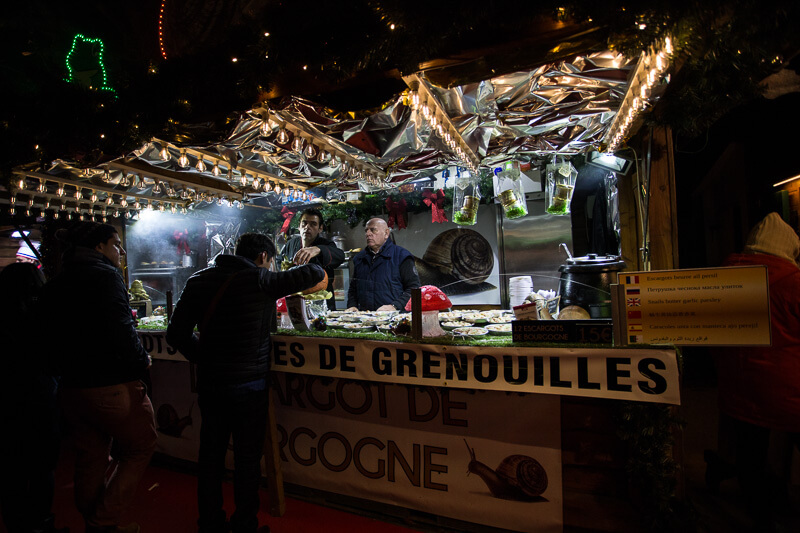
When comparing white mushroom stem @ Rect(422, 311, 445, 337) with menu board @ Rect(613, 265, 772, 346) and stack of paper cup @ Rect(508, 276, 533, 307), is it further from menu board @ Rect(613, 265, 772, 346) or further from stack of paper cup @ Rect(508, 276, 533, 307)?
stack of paper cup @ Rect(508, 276, 533, 307)

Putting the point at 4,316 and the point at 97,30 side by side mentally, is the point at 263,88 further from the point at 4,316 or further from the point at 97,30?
the point at 97,30

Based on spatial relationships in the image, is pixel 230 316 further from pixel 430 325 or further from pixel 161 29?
pixel 161 29

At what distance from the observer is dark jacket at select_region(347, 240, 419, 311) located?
4.84m

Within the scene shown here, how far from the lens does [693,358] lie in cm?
632

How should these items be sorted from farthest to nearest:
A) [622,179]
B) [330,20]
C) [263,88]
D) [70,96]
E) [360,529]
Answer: [622,179] → [70,96] → [360,529] → [263,88] → [330,20]

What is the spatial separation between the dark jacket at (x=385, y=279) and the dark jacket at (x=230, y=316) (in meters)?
2.29

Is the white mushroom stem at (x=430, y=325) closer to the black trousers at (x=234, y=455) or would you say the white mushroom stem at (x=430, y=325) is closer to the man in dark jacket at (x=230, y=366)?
the man in dark jacket at (x=230, y=366)

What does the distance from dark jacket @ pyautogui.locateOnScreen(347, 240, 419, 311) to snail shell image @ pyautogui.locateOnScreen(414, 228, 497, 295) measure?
1.57 metres

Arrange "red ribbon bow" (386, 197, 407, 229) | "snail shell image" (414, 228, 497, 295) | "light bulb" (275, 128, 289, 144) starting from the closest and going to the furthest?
"light bulb" (275, 128, 289, 144)
"red ribbon bow" (386, 197, 407, 229)
"snail shell image" (414, 228, 497, 295)

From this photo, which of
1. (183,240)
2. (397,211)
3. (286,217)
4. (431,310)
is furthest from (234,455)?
(183,240)

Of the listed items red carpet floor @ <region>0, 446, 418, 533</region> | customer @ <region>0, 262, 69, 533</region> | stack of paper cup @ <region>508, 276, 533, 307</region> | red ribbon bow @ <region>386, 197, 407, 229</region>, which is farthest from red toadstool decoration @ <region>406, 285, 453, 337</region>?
red ribbon bow @ <region>386, 197, 407, 229</region>

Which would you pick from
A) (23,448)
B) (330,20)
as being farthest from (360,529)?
(330,20)

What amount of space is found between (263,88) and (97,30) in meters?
3.04

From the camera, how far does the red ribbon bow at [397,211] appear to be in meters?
6.21
